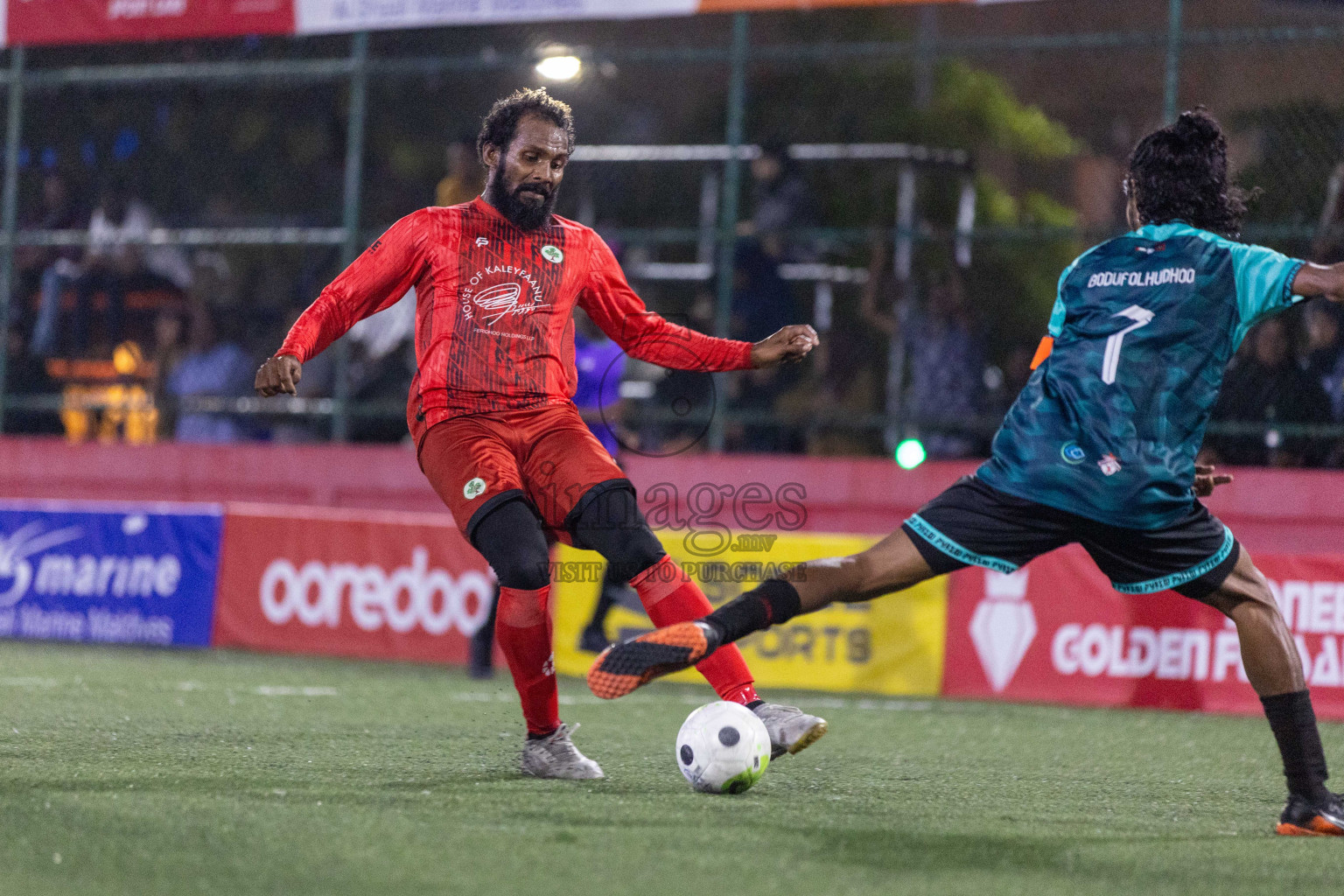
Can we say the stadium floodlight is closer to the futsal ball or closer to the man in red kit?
the man in red kit

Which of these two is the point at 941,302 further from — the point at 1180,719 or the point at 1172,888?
the point at 1172,888

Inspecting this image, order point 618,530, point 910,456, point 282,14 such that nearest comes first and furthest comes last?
point 618,530, point 910,456, point 282,14

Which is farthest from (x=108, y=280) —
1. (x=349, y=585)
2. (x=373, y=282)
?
(x=373, y=282)

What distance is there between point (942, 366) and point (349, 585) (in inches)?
168

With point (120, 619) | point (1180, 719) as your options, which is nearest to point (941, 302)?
point (1180, 719)

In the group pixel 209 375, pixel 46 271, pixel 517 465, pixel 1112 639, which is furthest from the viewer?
pixel 46 271

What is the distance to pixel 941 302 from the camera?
11.7 m

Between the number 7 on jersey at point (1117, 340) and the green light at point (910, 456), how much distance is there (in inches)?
265

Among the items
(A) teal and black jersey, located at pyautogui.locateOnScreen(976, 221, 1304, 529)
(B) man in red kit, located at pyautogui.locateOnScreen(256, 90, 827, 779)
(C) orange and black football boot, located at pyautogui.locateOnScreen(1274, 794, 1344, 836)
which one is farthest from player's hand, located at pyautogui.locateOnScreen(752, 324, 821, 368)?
(C) orange and black football boot, located at pyautogui.locateOnScreen(1274, 794, 1344, 836)

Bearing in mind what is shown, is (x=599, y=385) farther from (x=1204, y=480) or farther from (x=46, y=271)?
(x=46, y=271)

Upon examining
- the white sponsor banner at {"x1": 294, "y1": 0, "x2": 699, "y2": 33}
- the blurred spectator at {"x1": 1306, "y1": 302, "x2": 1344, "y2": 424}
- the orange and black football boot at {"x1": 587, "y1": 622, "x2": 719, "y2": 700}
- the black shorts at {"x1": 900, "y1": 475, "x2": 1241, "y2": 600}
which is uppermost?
the white sponsor banner at {"x1": 294, "y1": 0, "x2": 699, "y2": 33}

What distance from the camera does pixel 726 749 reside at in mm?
5090

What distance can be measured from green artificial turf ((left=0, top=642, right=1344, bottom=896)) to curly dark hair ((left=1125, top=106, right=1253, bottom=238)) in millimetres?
1760

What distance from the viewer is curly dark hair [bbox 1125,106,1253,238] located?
15.9ft
